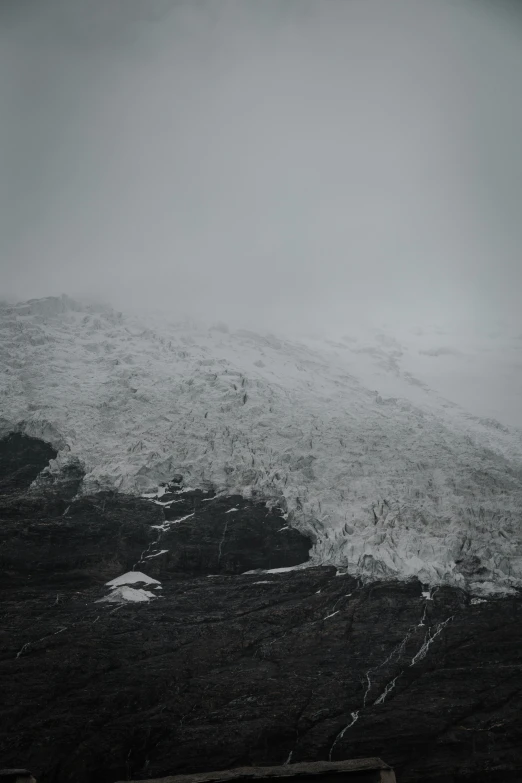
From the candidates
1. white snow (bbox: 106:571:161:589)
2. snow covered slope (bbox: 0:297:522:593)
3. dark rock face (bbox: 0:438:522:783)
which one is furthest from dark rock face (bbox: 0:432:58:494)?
white snow (bbox: 106:571:161:589)

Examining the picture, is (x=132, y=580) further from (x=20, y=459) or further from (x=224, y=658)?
(x=20, y=459)

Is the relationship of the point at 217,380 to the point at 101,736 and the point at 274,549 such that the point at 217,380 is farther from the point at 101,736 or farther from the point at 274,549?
the point at 101,736

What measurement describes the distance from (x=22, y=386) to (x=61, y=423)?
366 inches

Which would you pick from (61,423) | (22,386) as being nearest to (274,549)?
(61,423)

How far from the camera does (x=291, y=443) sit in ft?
198

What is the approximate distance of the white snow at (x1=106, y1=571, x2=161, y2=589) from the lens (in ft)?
158

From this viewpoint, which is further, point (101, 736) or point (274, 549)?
point (274, 549)

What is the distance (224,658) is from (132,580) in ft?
39.4

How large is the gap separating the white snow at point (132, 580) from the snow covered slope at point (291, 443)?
915 centimetres

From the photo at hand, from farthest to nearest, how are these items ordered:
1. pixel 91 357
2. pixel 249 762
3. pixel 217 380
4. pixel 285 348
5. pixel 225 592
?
pixel 285 348
pixel 91 357
pixel 217 380
pixel 225 592
pixel 249 762

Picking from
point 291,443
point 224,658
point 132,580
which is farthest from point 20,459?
point 224,658

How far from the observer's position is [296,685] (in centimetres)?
3859

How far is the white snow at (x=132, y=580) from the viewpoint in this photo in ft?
158

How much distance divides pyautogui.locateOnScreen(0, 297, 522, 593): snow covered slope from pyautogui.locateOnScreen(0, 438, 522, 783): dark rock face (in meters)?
3.40
